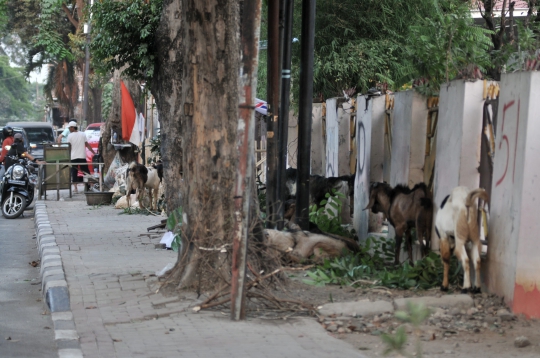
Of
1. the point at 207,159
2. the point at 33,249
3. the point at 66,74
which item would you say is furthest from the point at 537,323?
the point at 66,74

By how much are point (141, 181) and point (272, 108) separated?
6.04 metres

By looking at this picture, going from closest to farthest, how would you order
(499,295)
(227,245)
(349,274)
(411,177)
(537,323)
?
1. (537,323)
2. (499,295)
3. (227,245)
4. (349,274)
5. (411,177)

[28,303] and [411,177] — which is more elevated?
[411,177]

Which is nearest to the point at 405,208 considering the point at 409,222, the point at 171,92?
the point at 409,222

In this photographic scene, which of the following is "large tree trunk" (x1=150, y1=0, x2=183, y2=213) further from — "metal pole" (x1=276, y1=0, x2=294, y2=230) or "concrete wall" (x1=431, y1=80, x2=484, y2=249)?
"concrete wall" (x1=431, y1=80, x2=484, y2=249)

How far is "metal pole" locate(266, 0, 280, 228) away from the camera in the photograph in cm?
848

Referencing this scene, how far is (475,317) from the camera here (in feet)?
20.2

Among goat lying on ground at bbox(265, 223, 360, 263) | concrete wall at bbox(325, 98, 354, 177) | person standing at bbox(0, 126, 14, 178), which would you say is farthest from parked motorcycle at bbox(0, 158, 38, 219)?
goat lying on ground at bbox(265, 223, 360, 263)

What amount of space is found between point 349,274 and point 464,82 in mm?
2162

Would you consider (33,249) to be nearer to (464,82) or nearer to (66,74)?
(464,82)

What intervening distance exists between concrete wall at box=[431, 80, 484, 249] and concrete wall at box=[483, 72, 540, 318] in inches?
22.0

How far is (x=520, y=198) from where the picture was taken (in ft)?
19.6

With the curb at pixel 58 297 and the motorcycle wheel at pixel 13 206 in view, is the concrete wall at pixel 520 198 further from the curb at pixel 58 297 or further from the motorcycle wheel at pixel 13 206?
the motorcycle wheel at pixel 13 206

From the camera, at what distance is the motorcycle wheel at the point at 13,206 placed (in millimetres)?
15773
